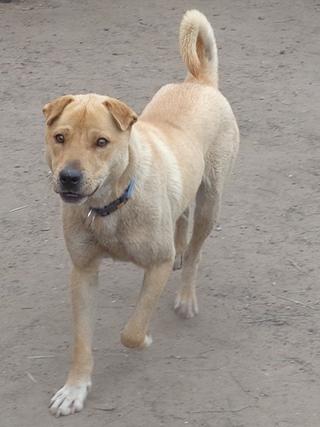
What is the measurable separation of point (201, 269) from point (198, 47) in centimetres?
119

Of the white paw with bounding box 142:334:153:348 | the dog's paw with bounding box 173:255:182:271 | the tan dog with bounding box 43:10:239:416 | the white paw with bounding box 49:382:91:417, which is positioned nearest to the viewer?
the tan dog with bounding box 43:10:239:416

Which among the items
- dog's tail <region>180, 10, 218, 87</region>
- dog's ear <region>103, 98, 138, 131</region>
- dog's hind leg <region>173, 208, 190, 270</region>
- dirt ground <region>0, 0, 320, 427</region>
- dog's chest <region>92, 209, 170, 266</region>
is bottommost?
dirt ground <region>0, 0, 320, 427</region>

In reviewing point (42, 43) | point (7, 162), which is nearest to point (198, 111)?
point (7, 162)

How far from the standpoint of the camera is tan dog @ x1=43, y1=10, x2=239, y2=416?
412cm

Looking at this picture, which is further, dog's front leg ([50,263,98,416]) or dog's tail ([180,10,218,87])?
dog's tail ([180,10,218,87])

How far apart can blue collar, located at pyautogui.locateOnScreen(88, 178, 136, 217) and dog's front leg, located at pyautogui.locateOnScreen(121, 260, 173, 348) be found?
0.36 metres

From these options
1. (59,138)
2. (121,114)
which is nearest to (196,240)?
(121,114)

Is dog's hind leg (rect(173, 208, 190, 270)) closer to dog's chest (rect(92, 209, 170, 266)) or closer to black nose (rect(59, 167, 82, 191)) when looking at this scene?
dog's chest (rect(92, 209, 170, 266))

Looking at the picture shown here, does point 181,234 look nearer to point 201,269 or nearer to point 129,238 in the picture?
point 201,269

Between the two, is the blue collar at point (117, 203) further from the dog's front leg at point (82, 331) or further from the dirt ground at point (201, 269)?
the dirt ground at point (201, 269)

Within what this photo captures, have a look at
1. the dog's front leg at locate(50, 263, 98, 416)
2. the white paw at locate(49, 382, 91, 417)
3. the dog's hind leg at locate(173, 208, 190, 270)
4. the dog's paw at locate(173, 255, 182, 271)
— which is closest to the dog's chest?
the dog's front leg at locate(50, 263, 98, 416)

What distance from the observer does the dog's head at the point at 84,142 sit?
13.3 ft

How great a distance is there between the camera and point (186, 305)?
17.4 ft

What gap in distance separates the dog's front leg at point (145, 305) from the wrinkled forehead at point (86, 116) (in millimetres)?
763
